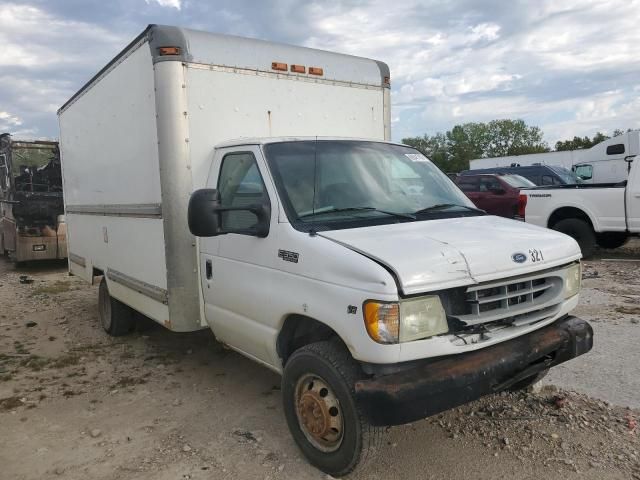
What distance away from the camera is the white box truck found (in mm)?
3002

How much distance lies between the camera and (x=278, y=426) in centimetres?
411

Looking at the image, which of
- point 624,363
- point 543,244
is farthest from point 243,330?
point 624,363

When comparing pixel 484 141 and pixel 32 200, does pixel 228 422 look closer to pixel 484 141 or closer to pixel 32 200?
pixel 32 200

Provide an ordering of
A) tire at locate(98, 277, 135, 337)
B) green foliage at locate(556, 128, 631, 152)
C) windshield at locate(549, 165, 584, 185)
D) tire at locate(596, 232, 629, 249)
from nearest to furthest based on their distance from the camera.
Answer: tire at locate(98, 277, 135, 337)
tire at locate(596, 232, 629, 249)
windshield at locate(549, 165, 584, 185)
green foliage at locate(556, 128, 631, 152)

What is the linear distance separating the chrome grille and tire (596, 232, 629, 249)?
8.25 meters

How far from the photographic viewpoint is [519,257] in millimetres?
3295

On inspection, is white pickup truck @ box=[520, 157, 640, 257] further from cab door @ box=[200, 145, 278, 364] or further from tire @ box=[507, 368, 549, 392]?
cab door @ box=[200, 145, 278, 364]

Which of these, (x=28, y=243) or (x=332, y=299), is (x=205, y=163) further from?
(x=28, y=243)

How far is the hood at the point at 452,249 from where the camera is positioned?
298cm

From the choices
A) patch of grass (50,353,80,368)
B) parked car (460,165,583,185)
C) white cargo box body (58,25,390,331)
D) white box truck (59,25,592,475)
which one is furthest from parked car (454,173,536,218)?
patch of grass (50,353,80,368)

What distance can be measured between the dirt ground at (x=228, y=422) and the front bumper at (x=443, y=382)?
639 millimetres

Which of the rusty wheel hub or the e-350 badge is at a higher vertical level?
the e-350 badge

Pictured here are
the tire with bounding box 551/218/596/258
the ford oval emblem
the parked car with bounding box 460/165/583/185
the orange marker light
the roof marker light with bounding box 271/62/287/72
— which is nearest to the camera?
the ford oval emblem

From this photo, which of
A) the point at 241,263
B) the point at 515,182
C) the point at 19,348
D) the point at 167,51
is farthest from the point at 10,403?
the point at 515,182
